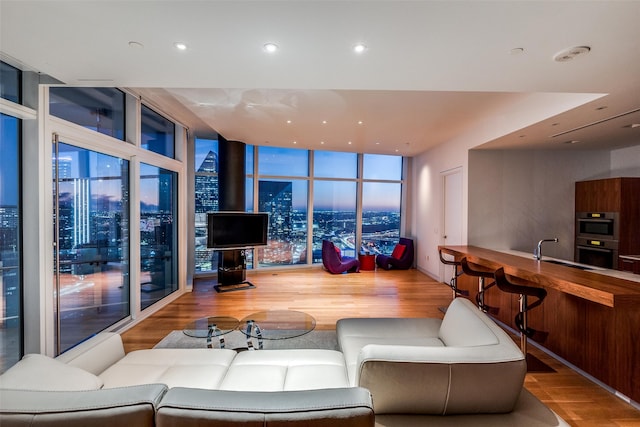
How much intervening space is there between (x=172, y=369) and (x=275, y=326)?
1173mm

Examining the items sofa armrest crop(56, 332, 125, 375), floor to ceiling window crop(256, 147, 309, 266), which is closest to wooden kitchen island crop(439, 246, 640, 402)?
sofa armrest crop(56, 332, 125, 375)

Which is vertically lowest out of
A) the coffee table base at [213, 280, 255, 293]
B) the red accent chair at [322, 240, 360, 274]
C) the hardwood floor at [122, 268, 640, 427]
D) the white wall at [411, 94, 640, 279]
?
the hardwood floor at [122, 268, 640, 427]

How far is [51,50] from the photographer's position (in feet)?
6.43

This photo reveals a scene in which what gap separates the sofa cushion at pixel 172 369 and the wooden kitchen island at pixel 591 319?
2860mm

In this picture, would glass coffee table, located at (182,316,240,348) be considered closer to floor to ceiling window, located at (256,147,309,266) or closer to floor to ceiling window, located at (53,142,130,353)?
floor to ceiling window, located at (53,142,130,353)

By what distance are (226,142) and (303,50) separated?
14.3ft

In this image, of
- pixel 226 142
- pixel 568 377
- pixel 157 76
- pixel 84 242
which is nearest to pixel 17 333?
pixel 84 242

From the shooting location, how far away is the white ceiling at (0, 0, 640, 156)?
5.09ft

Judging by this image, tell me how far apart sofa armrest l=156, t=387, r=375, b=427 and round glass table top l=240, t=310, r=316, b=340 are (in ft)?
5.80

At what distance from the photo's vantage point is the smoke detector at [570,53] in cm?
189

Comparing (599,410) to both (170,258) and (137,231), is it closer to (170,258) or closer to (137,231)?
(137,231)

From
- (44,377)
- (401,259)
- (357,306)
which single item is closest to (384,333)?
(357,306)

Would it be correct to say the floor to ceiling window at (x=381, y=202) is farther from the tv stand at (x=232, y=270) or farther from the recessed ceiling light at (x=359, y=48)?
the recessed ceiling light at (x=359, y=48)

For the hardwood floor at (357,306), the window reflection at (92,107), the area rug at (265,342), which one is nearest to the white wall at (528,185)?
the hardwood floor at (357,306)
